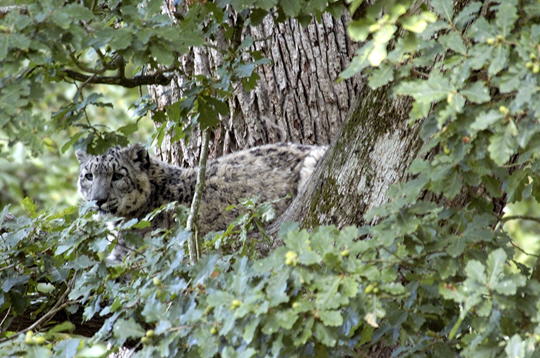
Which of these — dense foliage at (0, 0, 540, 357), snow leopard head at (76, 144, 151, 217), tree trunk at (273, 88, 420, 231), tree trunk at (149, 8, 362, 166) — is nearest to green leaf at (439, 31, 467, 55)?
dense foliage at (0, 0, 540, 357)

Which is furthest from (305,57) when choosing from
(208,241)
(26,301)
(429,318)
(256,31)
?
(429,318)

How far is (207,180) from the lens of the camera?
629cm

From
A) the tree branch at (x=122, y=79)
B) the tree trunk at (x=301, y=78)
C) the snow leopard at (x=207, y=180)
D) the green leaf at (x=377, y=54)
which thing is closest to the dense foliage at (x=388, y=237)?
the green leaf at (x=377, y=54)

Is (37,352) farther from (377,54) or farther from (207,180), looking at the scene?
(207,180)

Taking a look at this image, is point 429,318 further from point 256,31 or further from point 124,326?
point 256,31

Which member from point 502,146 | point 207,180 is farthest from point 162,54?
point 207,180

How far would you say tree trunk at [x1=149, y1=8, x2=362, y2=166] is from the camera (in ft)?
19.2

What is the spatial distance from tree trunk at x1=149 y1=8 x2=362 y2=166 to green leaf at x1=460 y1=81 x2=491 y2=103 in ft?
9.83

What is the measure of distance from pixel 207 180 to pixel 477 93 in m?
3.69

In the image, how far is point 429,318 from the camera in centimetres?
344

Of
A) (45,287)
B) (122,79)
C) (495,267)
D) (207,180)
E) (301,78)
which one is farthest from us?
(207,180)

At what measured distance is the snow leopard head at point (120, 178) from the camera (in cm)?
640

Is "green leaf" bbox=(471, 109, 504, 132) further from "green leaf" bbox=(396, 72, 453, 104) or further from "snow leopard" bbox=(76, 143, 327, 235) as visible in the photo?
"snow leopard" bbox=(76, 143, 327, 235)

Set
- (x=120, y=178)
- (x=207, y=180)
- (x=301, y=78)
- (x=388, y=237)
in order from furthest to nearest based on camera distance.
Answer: (x=120, y=178)
(x=207, y=180)
(x=301, y=78)
(x=388, y=237)
